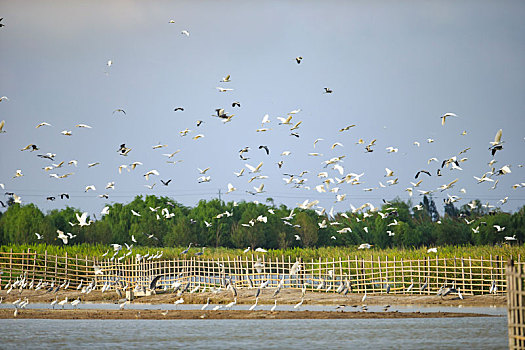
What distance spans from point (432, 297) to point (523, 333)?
62.8 ft

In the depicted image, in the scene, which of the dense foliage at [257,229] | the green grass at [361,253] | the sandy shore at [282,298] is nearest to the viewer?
the sandy shore at [282,298]

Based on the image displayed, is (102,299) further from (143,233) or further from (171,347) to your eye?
(143,233)

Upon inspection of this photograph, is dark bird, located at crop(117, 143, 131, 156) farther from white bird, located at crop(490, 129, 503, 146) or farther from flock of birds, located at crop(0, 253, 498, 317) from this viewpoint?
white bird, located at crop(490, 129, 503, 146)

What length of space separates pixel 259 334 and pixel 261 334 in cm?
6

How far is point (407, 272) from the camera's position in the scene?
33.9 m

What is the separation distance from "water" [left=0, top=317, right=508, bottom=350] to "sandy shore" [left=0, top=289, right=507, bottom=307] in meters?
5.48

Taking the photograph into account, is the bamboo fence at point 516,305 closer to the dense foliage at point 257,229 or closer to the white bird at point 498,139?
the white bird at point 498,139

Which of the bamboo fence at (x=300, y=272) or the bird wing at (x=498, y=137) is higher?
the bird wing at (x=498, y=137)

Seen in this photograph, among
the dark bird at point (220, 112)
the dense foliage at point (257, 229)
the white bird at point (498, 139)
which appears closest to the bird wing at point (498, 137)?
the white bird at point (498, 139)

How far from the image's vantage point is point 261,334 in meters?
22.3

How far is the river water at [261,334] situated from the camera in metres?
19.7

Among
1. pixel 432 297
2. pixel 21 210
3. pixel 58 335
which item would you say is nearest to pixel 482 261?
pixel 432 297

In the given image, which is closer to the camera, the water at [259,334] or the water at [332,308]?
the water at [259,334]

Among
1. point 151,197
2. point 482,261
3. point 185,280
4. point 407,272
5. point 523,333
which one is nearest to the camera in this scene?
point 523,333
